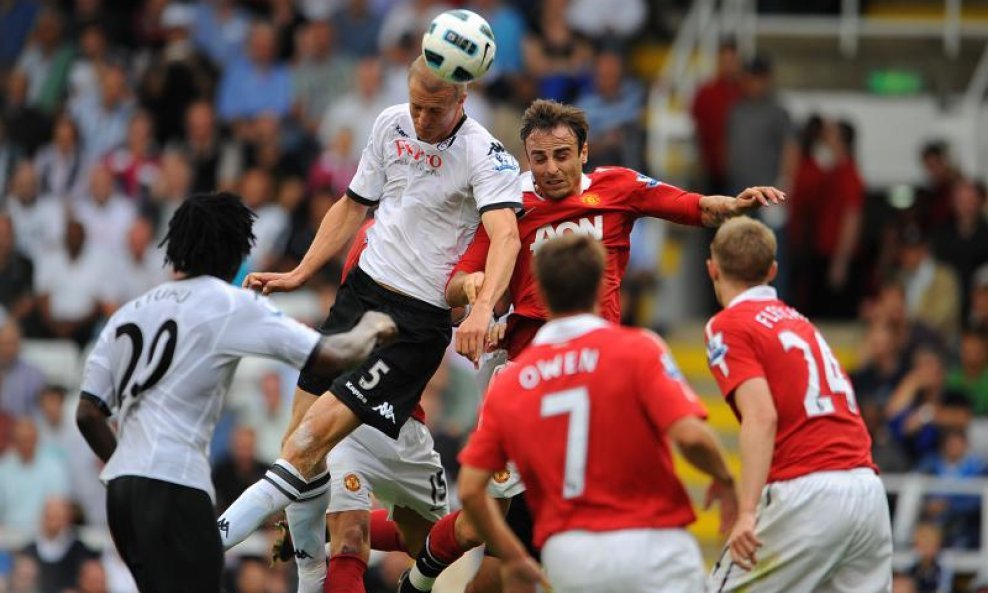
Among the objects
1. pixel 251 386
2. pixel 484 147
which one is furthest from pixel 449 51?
pixel 251 386

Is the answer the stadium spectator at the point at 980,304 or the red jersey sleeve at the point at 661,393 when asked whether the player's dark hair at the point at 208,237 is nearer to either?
the red jersey sleeve at the point at 661,393

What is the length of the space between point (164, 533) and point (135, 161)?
11.7 metres

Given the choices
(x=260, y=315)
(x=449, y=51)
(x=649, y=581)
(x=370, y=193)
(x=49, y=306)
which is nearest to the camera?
(x=649, y=581)

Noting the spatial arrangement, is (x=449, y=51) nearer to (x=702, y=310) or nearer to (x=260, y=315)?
(x=260, y=315)

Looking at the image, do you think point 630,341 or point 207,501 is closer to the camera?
point 630,341

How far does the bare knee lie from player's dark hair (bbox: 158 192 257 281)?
236 cm

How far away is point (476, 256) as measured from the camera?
32.7 ft

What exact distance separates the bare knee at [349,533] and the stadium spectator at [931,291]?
850cm

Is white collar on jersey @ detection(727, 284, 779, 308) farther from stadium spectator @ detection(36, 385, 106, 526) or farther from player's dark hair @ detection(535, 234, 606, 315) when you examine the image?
stadium spectator @ detection(36, 385, 106, 526)

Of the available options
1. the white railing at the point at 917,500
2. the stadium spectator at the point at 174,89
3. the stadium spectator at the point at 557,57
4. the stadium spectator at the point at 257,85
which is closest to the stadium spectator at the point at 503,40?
the stadium spectator at the point at 557,57

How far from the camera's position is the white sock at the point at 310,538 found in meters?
10.2

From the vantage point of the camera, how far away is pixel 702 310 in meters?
19.6

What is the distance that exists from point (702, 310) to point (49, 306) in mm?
6593

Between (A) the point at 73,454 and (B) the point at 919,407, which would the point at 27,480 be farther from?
(B) the point at 919,407
